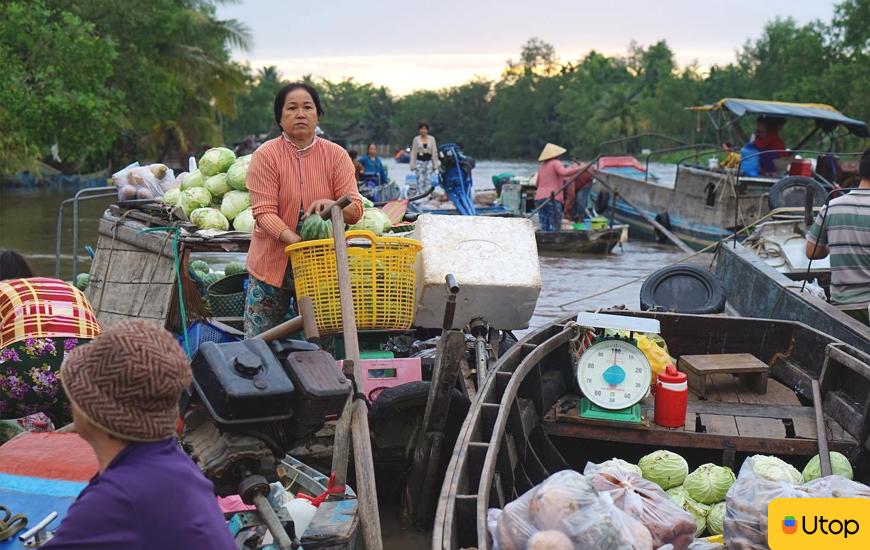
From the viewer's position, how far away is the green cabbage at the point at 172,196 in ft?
19.5

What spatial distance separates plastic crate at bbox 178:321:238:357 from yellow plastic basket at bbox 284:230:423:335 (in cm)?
115

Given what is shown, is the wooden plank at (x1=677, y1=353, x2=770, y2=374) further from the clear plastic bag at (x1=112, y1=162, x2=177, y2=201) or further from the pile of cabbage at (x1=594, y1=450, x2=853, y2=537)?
the clear plastic bag at (x1=112, y1=162, x2=177, y2=201)

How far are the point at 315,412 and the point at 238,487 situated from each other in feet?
0.98

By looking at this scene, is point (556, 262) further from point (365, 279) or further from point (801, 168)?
point (365, 279)

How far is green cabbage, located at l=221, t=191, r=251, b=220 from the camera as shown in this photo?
5.82 metres

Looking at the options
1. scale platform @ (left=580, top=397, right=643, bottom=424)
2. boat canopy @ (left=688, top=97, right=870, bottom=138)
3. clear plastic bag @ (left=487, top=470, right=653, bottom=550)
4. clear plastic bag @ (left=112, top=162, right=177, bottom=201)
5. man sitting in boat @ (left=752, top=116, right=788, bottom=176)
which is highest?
boat canopy @ (left=688, top=97, right=870, bottom=138)

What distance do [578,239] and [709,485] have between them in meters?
12.1

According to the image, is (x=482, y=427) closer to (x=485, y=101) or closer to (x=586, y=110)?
(x=586, y=110)

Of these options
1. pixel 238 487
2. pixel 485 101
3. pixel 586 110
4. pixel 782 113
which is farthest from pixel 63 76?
pixel 485 101

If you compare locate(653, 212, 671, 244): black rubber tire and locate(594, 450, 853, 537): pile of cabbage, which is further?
locate(653, 212, 671, 244): black rubber tire

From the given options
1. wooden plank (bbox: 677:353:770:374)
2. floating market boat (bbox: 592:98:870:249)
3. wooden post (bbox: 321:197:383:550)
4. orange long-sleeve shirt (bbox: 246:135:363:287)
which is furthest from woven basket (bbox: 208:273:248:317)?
floating market boat (bbox: 592:98:870:249)

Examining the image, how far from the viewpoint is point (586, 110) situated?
84.9 meters

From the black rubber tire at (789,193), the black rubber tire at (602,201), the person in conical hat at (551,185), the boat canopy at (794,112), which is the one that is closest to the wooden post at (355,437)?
the black rubber tire at (789,193)

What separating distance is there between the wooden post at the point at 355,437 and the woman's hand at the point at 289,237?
0.46 meters
